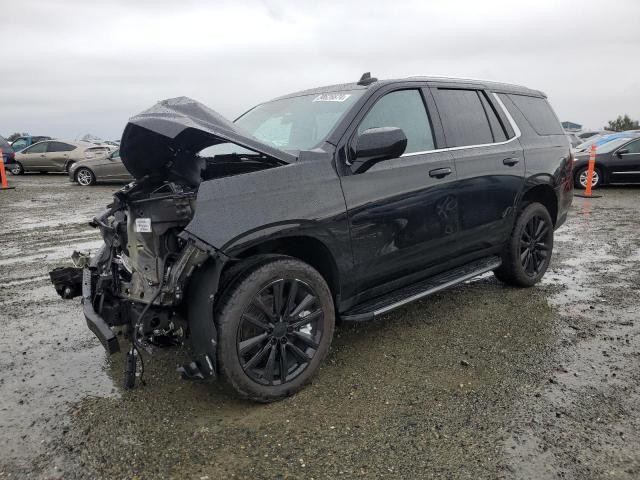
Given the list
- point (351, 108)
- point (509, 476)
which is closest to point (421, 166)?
point (351, 108)

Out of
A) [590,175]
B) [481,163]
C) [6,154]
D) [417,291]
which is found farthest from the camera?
[6,154]

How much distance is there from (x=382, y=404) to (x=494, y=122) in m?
2.78

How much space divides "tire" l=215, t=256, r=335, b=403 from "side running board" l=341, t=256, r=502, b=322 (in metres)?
0.28

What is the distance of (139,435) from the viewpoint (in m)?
2.65

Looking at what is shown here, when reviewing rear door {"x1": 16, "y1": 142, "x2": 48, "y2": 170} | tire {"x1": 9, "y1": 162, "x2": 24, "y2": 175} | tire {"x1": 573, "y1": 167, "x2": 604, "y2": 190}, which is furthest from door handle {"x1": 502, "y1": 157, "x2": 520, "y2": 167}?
tire {"x1": 9, "y1": 162, "x2": 24, "y2": 175}

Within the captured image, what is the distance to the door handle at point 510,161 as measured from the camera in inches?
171

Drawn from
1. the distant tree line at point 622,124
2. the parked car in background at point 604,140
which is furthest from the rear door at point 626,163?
the distant tree line at point 622,124

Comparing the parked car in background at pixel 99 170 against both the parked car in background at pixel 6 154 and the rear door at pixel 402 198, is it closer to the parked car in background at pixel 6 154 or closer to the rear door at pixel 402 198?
the parked car in background at pixel 6 154

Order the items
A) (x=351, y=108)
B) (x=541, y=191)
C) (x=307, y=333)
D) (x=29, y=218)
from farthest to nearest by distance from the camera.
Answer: (x=29, y=218), (x=541, y=191), (x=351, y=108), (x=307, y=333)

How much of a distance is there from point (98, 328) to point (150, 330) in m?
0.33

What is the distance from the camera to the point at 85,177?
1644cm

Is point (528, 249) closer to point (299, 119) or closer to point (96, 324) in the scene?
point (299, 119)

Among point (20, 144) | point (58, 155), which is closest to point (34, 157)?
point (58, 155)

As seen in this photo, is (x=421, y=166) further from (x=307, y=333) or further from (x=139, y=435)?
(x=139, y=435)
